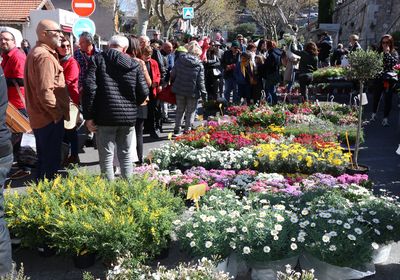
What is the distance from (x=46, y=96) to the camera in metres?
5.25

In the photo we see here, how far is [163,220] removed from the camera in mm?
4148

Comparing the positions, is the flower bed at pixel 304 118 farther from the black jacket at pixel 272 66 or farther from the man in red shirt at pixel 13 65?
the man in red shirt at pixel 13 65

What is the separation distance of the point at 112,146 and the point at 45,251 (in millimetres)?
1508

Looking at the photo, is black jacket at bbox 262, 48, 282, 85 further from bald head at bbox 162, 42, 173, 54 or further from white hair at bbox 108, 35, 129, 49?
white hair at bbox 108, 35, 129, 49

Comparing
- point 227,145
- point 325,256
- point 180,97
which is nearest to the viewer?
point 325,256

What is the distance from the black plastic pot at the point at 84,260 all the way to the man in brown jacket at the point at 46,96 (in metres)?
1.69

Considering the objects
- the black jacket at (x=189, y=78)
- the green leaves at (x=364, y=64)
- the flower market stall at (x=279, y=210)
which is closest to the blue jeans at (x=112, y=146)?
the flower market stall at (x=279, y=210)

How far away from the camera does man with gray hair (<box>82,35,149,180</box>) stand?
5195 mm

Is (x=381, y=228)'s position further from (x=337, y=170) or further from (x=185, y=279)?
(x=337, y=170)

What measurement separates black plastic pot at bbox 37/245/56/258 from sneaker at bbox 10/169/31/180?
281 cm

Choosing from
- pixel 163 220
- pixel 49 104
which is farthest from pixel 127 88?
pixel 163 220

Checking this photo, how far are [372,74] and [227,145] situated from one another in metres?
2.52

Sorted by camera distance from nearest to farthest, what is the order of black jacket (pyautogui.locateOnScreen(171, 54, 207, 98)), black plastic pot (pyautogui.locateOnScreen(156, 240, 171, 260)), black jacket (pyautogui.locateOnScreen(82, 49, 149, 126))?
black plastic pot (pyautogui.locateOnScreen(156, 240, 171, 260)), black jacket (pyautogui.locateOnScreen(82, 49, 149, 126)), black jacket (pyautogui.locateOnScreen(171, 54, 207, 98))

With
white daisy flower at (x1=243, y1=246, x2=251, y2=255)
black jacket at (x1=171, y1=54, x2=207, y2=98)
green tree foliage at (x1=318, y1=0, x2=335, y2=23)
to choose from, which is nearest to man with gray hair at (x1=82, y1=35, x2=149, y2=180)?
white daisy flower at (x1=243, y1=246, x2=251, y2=255)
